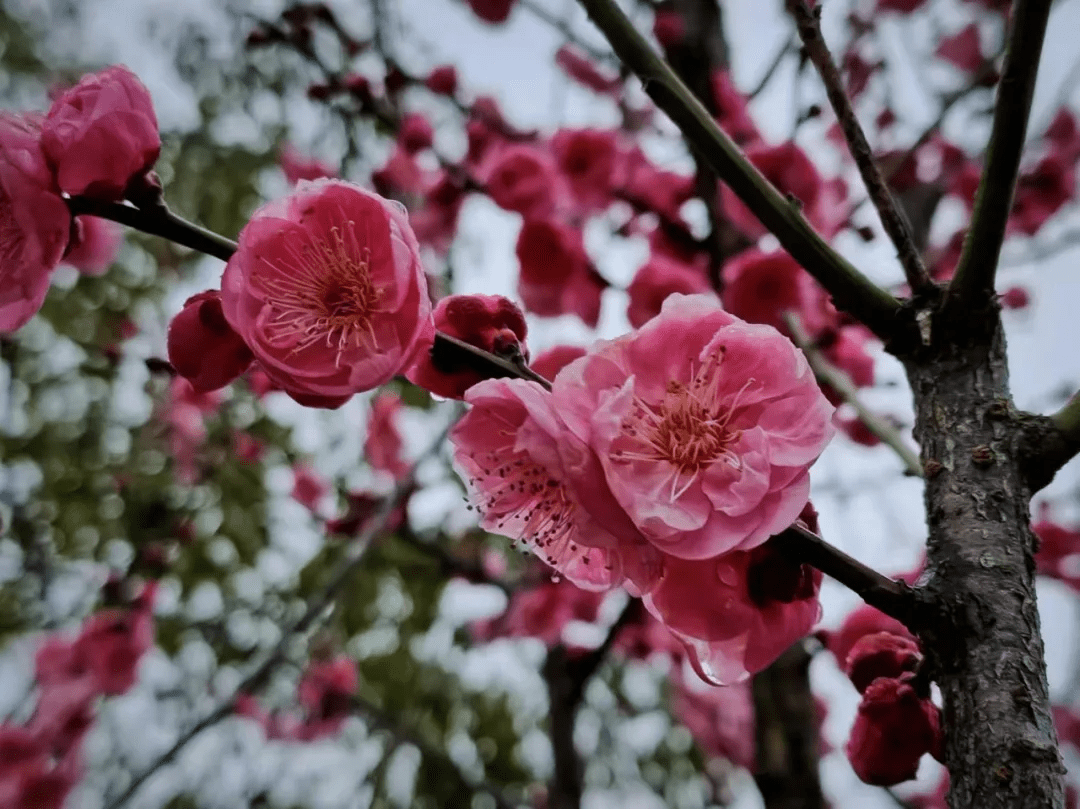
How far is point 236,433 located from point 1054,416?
11.6 ft

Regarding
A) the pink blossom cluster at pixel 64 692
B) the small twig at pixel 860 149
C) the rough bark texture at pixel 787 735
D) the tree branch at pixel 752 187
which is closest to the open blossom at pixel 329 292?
the tree branch at pixel 752 187

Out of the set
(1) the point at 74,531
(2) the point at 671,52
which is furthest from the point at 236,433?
(2) the point at 671,52

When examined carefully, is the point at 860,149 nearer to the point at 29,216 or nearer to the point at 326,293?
the point at 326,293

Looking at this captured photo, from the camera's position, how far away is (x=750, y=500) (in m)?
0.76

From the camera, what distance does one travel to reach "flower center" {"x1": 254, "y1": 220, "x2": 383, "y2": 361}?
0.93 metres

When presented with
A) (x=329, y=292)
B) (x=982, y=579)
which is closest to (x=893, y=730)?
(x=982, y=579)

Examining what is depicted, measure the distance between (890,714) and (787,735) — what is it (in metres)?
1.09

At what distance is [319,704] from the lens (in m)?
3.65

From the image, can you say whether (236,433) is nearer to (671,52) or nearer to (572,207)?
(572,207)

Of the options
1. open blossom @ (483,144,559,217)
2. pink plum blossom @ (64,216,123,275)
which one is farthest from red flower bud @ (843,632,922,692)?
pink plum blossom @ (64,216,123,275)

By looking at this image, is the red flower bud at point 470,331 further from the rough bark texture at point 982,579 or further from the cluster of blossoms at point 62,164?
the rough bark texture at point 982,579

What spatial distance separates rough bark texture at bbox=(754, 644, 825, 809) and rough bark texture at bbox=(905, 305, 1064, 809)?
3.58 feet

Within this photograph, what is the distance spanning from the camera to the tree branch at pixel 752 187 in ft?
3.23

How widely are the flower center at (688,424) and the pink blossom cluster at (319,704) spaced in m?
3.06
